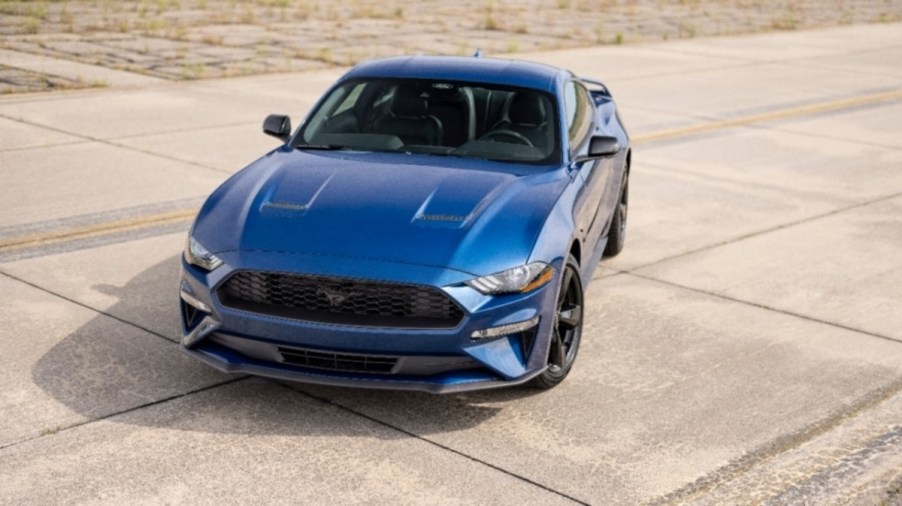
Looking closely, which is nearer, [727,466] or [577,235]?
[727,466]

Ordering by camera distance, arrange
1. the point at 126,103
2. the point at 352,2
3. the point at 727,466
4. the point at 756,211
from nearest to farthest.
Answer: the point at 727,466 < the point at 756,211 < the point at 126,103 < the point at 352,2


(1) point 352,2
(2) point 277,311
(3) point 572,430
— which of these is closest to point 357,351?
(2) point 277,311

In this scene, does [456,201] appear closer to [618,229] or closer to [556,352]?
[556,352]

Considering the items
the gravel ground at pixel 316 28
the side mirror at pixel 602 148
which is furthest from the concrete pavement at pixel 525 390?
the gravel ground at pixel 316 28

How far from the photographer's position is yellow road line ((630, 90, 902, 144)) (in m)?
14.5

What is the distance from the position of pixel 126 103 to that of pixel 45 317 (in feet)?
26.6

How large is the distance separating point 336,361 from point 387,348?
26 cm

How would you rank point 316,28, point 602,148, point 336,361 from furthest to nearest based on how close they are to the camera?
1. point 316,28
2. point 602,148
3. point 336,361

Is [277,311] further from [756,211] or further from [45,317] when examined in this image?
[756,211]

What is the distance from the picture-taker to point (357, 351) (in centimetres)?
591


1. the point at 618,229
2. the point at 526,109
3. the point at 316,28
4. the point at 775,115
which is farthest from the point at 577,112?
the point at 316,28

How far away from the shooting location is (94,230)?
31.6ft

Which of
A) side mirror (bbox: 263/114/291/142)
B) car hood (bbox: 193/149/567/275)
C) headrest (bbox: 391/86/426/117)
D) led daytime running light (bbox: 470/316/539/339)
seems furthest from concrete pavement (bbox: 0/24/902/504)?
headrest (bbox: 391/86/426/117)

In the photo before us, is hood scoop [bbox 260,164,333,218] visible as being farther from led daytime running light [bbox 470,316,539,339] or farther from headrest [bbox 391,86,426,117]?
led daytime running light [bbox 470,316,539,339]
